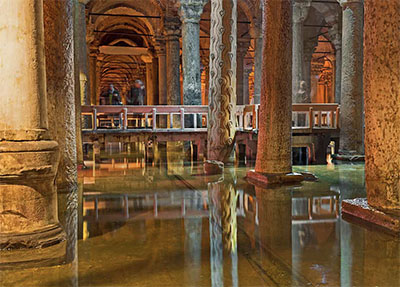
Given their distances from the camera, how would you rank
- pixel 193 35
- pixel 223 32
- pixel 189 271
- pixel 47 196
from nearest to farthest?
pixel 189 271
pixel 47 196
pixel 223 32
pixel 193 35

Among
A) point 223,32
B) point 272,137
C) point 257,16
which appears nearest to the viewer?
point 272,137

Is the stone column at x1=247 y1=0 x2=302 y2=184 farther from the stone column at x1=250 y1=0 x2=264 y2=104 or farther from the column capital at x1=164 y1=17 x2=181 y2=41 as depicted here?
the column capital at x1=164 y1=17 x2=181 y2=41

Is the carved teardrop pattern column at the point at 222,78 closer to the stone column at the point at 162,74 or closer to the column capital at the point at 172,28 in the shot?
the column capital at the point at 172,28

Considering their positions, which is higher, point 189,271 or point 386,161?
point 386,161

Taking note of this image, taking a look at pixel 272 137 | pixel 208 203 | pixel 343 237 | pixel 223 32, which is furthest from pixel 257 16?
pixel 343 237

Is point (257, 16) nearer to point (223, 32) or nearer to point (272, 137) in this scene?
point (223, 32)

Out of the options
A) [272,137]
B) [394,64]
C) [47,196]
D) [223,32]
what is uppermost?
[223,32]

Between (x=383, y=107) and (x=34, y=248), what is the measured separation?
11.1ft

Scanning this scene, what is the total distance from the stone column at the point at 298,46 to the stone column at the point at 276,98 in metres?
5.98

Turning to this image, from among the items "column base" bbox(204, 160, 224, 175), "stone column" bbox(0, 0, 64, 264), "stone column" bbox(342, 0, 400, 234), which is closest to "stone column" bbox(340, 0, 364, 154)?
"column base" bbox(204, 160, 224, 175)

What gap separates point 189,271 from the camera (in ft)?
9.60

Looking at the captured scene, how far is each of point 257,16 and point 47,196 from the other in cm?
1315

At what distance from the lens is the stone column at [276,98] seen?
20.8 ft

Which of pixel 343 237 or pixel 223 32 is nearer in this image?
pixel 343 237
